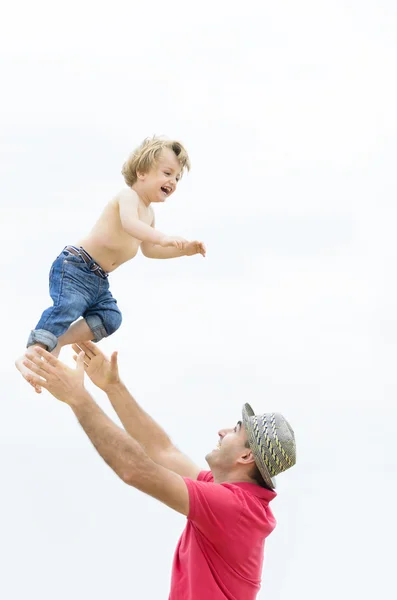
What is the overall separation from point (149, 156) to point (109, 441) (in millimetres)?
2389

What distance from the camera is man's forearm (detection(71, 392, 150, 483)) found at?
6547mm

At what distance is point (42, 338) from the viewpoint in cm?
752

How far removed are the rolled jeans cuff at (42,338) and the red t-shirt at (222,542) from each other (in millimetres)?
1531

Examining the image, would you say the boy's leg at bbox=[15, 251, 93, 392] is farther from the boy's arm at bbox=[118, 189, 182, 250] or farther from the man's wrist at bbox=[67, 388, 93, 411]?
the man's wrist at bbox=[67, 388, 93, 411]

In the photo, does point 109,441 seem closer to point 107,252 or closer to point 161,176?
point 107,252

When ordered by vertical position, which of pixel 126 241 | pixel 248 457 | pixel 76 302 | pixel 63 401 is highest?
pixel 126 241

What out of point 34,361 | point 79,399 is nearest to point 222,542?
point 79,399

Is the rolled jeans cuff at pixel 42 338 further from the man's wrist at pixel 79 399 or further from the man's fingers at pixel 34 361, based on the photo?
the man's wrist at pixel 79 399

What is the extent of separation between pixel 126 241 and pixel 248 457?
2.00 m

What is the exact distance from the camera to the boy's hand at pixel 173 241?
7.23 meters

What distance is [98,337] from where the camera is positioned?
8062 mm

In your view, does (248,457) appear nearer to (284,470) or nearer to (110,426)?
(284,470)

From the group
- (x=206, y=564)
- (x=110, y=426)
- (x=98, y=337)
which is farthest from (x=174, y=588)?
(x=98, y=337)

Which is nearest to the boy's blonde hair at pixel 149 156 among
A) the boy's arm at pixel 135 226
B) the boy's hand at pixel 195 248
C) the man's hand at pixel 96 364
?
the boy's arm at pixel 135 226
